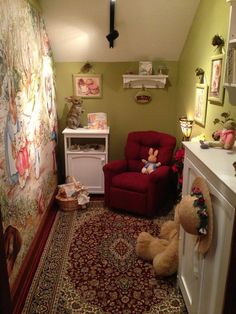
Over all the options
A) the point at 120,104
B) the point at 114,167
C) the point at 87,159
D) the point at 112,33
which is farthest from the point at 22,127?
the point at 120,104

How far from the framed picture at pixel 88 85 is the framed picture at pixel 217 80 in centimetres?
178

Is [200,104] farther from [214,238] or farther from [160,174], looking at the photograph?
[214,238]

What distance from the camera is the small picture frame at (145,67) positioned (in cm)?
372

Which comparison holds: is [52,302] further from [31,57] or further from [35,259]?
[31,57]

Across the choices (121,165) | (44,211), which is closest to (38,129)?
(44,211)

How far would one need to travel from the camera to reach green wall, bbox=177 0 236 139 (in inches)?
90.7

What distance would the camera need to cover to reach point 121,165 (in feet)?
11.6

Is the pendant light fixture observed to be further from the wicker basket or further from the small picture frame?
the wicker basket

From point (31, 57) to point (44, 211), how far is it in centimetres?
157

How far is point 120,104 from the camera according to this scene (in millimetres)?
4035

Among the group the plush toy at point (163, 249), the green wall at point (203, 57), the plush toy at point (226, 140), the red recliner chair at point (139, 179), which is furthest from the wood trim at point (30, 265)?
the green wall at point (203, 57)

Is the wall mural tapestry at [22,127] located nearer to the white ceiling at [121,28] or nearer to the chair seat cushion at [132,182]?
the white ceiling at [121,28]

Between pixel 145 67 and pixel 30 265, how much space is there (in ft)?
8.99

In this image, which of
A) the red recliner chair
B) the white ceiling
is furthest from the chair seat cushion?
the white ceiling
